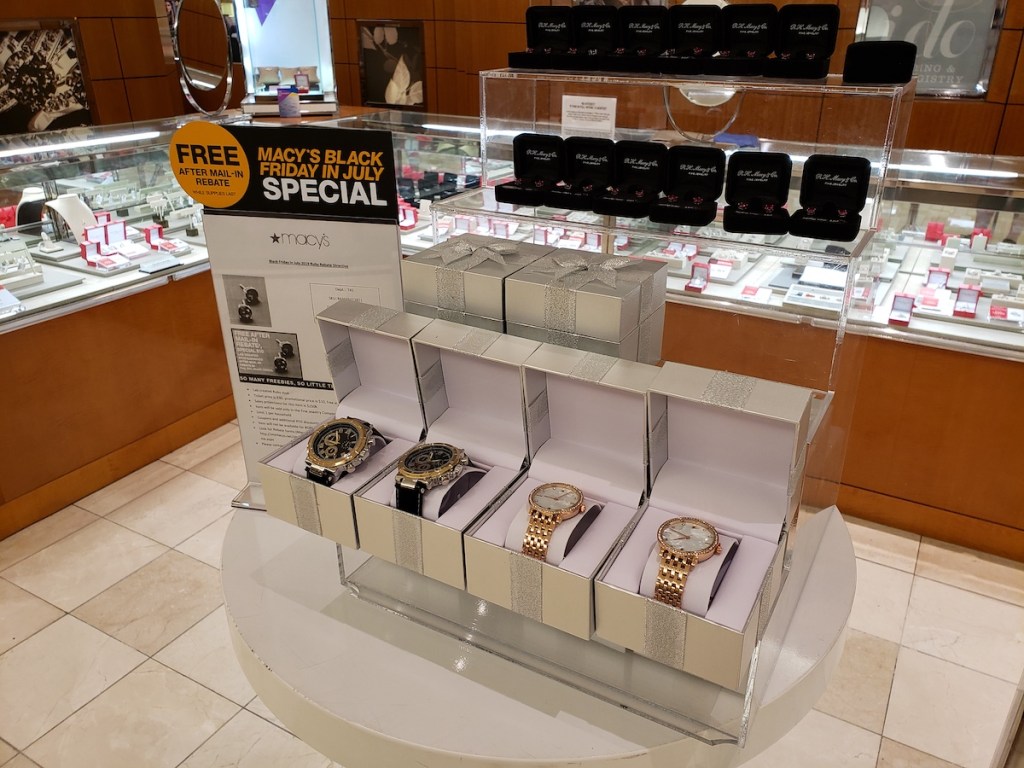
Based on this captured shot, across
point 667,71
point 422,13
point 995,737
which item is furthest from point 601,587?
point 422,13

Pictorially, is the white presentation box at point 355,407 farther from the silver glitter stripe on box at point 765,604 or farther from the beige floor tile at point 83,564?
the beige floor tile at point 83,564

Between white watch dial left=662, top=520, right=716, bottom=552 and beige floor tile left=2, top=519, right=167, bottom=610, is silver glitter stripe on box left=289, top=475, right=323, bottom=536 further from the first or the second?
beige floor tile left=2, top=519, right=167, bottom=610

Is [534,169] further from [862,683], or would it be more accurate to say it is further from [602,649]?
[862,683]

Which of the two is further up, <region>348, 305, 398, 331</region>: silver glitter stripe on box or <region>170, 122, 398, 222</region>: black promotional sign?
<region>170, 122, 398, 222</region>: black promotional sign

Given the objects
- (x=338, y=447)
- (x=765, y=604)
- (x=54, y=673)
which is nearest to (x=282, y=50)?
(x=338, y=447)

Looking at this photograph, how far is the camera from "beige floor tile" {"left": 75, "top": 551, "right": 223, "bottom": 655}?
255cm

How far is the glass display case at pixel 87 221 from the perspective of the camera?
9.87 ft

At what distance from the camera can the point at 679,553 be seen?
41.4 inches

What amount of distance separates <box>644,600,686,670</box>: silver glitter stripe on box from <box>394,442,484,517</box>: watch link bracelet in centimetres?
38

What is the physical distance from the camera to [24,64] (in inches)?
198

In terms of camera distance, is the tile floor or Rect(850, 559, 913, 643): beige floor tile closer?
the tile floor

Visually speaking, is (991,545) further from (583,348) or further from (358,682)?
(358,682)

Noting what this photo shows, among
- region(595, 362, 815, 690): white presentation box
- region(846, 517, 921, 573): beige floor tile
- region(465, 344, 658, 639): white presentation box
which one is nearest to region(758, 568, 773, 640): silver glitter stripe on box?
A: region(595, 362, 815, 690): white presentation box

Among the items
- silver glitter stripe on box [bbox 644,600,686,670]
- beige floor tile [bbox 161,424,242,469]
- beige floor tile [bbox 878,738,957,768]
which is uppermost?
silver glitter stripe on box [bbox 644,600,686,670]
